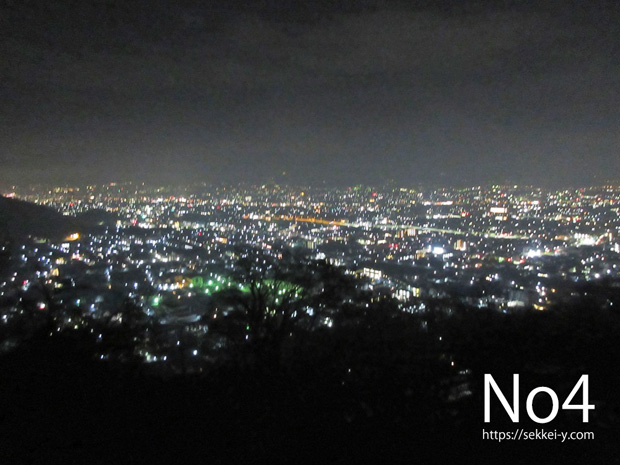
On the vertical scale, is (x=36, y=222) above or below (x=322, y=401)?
above

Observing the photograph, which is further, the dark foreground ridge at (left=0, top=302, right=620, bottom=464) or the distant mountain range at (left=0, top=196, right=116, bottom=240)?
the distant mountain range at (left=0, top=196, right=116, bottom=240)

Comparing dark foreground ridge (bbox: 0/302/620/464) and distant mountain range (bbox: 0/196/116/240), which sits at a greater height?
distant mountain range (bbox: 0/196/116/240)

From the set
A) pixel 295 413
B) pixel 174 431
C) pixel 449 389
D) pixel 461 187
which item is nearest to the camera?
pixel 174 431

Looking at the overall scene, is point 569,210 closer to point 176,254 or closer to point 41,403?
point 176,254

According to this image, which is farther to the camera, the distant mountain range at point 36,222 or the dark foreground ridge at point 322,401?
the distant mountain range at point 36,222

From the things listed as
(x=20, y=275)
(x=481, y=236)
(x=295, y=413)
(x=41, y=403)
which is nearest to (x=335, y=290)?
(x=295, y=413)
